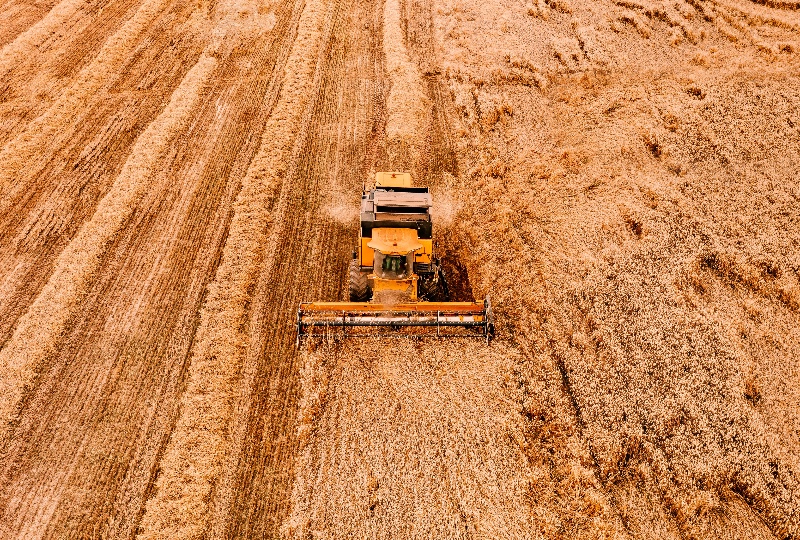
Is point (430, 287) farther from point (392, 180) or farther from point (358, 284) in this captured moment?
point (392, 180)

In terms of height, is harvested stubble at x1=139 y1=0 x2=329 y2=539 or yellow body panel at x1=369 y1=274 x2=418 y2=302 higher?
yellow body panel at x1=369 y1=274 x2=418 y2=302

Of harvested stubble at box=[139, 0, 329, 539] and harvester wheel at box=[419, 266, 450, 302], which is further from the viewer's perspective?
harvester wheel at box=[419, 266, 450, 302]

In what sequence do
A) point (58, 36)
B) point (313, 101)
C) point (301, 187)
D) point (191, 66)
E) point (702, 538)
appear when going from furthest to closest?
1. point (58, 36)
2. point (191, 66)
3. point (313, 101)
4. point (301, 187)
5. point (702, 538)

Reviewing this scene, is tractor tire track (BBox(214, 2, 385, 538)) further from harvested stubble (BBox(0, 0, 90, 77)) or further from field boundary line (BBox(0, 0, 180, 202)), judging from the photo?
harvested stubble (BBox(0, 0, 90, 77))

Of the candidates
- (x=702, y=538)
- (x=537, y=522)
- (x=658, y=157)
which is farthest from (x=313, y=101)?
A: (x=702, y=538)

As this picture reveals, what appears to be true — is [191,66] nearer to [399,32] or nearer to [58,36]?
[58,36]

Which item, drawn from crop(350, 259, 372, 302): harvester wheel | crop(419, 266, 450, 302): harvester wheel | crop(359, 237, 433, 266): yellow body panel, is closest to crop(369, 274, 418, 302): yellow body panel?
crop(350, 259, 372, 302): harvester wheel

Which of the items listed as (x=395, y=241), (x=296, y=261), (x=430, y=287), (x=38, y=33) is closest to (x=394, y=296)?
(x=430, y=287)
